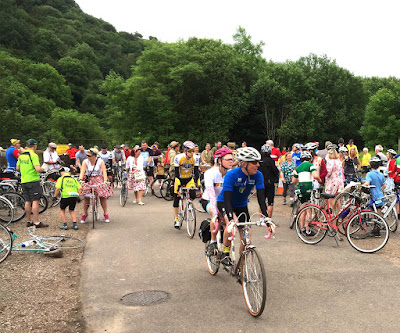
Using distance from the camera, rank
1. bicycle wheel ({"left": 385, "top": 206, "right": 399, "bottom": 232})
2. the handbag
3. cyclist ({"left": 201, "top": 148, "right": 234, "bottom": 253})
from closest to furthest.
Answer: cyclist ({"left": 201, "top": 148, "right": 234, "bottom": 253})
bicycle wheel ({"left": 385, "top": 206, "right": 399, "bottom": 232})
the handbag

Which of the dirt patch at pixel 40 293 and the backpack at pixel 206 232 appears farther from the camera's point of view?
the backpack at pixel 206 232

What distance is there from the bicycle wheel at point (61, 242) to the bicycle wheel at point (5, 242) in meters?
0.68

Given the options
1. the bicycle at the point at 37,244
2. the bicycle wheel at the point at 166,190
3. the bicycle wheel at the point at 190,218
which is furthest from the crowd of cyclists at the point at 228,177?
the bicycle wheel at the point at 166,190

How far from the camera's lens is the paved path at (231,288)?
462 cm

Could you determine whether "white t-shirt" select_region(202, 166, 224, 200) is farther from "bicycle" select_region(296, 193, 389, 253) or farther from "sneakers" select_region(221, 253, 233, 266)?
"bicycle" select_region(296, 193, 389, 253)

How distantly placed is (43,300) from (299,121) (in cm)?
4527

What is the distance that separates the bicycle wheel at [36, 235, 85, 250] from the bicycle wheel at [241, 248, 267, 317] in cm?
414

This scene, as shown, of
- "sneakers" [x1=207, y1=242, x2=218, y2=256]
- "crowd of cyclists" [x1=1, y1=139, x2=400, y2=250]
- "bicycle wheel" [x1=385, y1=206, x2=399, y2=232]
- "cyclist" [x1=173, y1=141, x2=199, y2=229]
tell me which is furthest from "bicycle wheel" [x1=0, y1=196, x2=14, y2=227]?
"bicycle wheel" [x1=385, y1=206, x2=399, y2=232]

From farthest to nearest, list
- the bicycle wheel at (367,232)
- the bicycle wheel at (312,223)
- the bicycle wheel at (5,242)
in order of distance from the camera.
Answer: the bicycle wheel at (312,223)
the bicycle wheel at (367,232)
the bicycle wheel at (5,242)

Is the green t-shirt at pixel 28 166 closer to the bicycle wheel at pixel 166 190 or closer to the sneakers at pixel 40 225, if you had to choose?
the sneakers at pixel 40 225

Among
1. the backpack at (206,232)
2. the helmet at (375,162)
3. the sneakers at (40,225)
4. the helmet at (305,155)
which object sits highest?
the helmet at (305,155)

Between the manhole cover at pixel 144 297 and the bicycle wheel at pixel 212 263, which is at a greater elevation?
the bicycle wheel at pixel 212 263

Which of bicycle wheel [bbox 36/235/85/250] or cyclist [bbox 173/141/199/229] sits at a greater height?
cyclist [bbox 173/141/199/229]

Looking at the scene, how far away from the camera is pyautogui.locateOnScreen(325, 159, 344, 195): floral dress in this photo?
9.70 m
